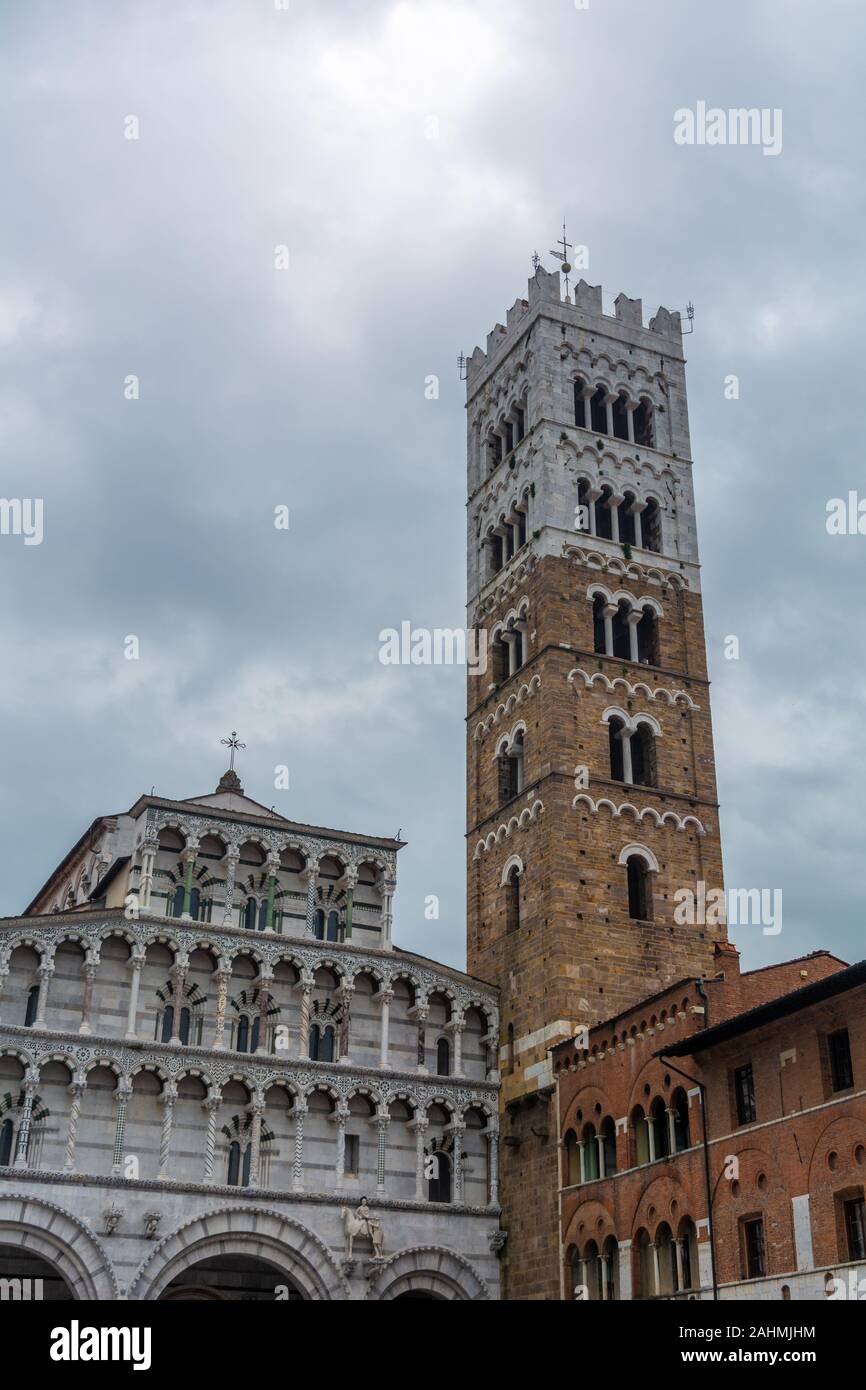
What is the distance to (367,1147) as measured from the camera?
40.6 metres

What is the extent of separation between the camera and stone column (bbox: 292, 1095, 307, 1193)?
39.1 metres

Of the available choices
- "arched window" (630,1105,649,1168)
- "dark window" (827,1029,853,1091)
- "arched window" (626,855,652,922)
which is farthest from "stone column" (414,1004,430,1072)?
"dark window" (827,1029,853,1091)

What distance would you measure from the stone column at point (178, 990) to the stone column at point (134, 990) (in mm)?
976

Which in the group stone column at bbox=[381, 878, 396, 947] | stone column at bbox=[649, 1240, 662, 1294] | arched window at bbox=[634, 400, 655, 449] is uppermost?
arched window at bbox=[634, 400, 655, 449]

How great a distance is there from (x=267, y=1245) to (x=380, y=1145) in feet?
13.7

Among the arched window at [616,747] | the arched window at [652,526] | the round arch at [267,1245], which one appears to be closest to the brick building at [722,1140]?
the round arch at [267,1245]

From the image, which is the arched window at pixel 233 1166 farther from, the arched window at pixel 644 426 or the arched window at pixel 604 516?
the arched window at pixel 644 426

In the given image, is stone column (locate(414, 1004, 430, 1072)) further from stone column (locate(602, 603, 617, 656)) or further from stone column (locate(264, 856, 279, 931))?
stone column (locate(602, 603, 617, 656))

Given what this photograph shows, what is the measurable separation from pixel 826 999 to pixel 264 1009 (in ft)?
56.5

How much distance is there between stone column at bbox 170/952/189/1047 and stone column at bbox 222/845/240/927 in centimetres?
186

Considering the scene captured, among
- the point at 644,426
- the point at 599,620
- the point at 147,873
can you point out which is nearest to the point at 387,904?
the point at 147,873
